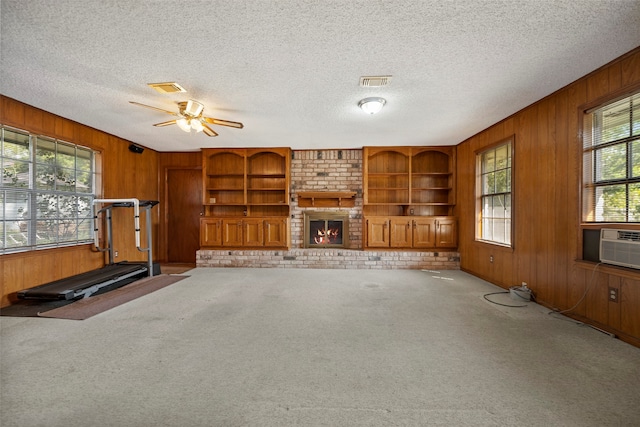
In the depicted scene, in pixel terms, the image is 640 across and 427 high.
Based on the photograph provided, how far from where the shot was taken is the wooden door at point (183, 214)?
630 cm

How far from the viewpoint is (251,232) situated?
5715 mm

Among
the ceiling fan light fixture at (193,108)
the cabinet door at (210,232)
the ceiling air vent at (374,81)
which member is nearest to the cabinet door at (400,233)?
the ceiling air vent at (374,81)

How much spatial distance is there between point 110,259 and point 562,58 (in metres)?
6.84

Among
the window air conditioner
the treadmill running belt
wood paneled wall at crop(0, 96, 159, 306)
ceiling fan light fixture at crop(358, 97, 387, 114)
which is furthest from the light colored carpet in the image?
ceiling fan light fixture at crop(358, 97, 387, 114)

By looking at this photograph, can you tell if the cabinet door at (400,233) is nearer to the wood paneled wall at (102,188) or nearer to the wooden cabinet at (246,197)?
the wooden cabinet at (246,197)

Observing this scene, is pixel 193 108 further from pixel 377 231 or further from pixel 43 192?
pixel 377 231

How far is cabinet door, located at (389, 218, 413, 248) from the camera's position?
5.50 meters

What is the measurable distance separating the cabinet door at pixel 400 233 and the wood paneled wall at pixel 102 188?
5405 mm

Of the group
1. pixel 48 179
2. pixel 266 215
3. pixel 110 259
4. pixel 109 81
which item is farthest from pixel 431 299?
pixel 48 179

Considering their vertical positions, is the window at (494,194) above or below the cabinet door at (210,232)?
above

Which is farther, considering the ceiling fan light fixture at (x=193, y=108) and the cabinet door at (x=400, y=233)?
the cabinet door at (x=400, y=233)

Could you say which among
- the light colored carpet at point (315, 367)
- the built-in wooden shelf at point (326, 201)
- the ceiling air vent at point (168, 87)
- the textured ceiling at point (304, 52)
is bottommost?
the light colored carpet at point (315, 367)

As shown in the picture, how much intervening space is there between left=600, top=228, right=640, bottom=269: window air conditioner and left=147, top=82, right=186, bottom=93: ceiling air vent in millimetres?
4605

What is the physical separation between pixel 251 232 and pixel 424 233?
12.2 feet
